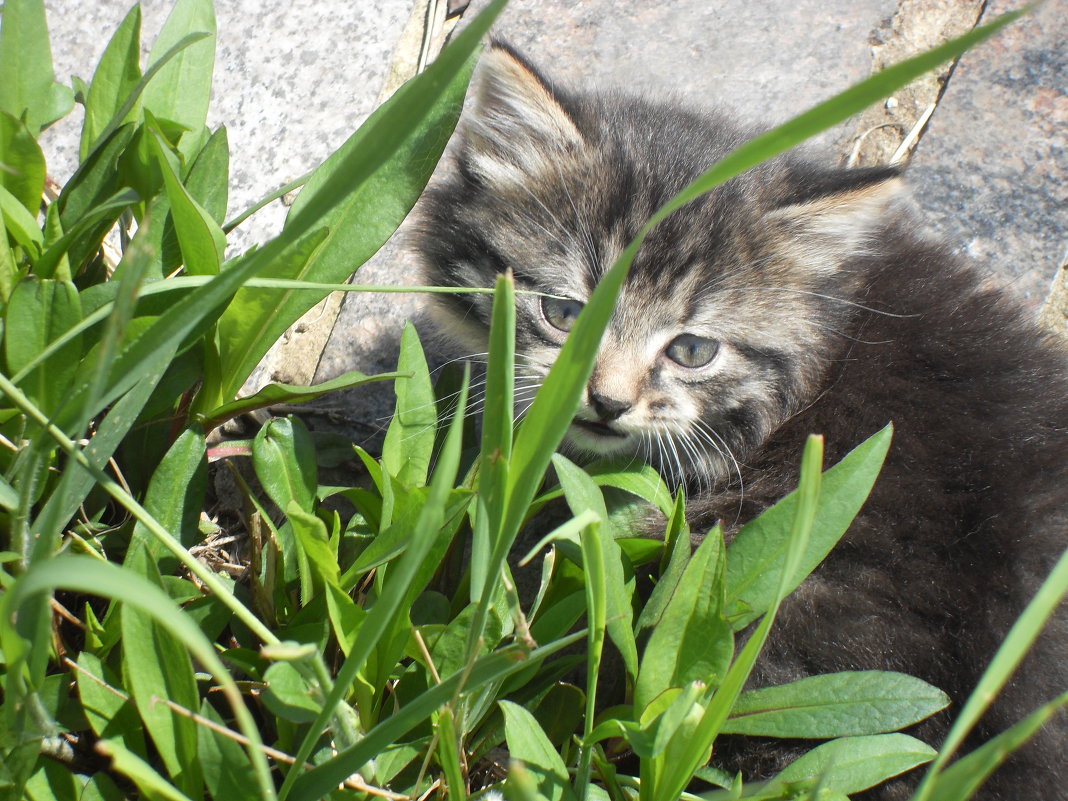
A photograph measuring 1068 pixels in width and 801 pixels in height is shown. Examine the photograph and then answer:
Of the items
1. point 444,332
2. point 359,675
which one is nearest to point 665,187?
point 444,332

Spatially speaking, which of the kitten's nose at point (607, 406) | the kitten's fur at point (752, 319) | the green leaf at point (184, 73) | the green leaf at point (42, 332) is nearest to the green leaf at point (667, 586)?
the kitten's fur at point (752, 319)

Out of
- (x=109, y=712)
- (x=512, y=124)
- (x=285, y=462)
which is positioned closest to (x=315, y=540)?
(x=285, y=462)

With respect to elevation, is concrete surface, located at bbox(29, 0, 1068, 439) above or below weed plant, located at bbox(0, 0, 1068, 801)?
above

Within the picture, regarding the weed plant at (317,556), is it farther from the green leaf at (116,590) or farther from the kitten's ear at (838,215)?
the kitten's ear at (838,215)

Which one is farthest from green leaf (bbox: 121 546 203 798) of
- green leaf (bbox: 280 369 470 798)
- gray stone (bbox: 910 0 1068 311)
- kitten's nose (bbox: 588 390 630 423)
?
gray stone (bbox: 910 0 1068 311)

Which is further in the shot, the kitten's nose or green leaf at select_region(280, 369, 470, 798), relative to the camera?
the kitten's nose

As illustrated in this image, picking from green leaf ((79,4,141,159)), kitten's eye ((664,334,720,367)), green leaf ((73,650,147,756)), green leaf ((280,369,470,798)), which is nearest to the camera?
green leaf ((280,369,470,798))

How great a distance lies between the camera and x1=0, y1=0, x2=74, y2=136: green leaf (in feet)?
4.23

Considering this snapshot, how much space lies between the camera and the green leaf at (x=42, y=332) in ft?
3.53

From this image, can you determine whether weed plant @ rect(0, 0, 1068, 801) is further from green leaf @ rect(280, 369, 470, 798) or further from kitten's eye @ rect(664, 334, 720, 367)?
kitten's eye @ rect(664, 334, 720, 367)

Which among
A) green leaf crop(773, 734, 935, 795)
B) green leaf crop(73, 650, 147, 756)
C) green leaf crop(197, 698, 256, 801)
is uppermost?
green leaf crop(773, 734, 935, 795)

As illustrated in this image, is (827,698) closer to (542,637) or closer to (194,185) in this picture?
(542,637)

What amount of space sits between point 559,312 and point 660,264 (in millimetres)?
205

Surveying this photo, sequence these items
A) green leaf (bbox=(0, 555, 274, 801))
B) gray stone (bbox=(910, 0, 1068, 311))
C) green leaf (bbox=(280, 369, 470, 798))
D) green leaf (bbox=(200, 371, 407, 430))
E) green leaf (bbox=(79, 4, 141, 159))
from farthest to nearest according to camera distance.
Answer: gray stone (bbox=(910, 0, 1068, 311)) → green leaf (bbox=(79, 4, 141, 159)) → green leaf (bbox=(200, 371, 407, 430)) → green leaf (bbox=(280, 369, 470, 798)) → green leaf (bbox=(0, 555, 274, 801))
